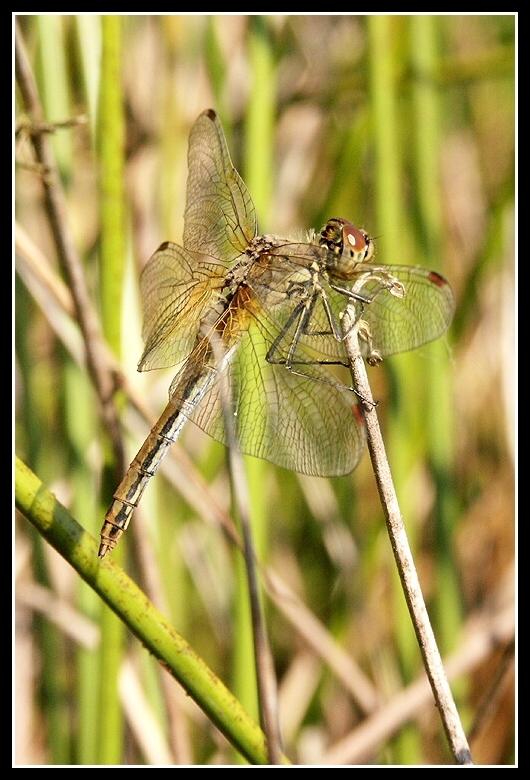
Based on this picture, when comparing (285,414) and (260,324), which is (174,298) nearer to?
(260,324)

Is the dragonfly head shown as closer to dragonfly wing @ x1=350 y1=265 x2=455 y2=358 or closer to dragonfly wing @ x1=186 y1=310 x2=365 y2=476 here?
dragonfly wing @ x1=350 y1=265 x2=455 y2=358

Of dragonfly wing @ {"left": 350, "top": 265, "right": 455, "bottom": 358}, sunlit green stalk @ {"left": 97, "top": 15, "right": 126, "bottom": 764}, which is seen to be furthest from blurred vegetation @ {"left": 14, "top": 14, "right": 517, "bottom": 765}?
dragonfly wing @ {"left": 350, "top": 265, "right": 455, "bottom": 358}

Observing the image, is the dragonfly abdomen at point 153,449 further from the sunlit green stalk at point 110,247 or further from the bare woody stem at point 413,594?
the bare woody stem at point 413,594

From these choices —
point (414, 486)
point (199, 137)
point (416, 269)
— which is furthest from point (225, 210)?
point (414, 486)

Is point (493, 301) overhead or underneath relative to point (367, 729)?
overhead

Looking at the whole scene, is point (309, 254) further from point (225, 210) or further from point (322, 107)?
point (322, 107)

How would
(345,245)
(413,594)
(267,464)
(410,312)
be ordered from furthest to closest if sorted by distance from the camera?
(267,464), (410,312), (345,245), (413,594)

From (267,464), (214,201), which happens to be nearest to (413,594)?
(214,201)
